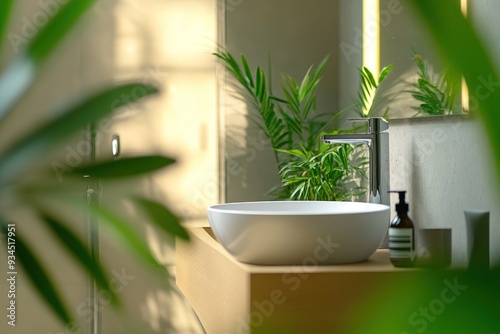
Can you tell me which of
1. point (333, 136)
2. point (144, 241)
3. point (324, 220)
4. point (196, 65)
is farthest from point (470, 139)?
point (196, 65)

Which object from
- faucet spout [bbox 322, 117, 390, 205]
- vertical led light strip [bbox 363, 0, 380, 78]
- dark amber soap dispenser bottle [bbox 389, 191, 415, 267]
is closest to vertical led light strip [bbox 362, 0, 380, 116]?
vertical led light strip [bbox 363, 0, 380, 78]

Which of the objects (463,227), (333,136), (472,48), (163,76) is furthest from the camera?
(163,76)

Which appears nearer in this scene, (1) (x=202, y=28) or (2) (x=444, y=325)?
(2) (x=444, y=325)

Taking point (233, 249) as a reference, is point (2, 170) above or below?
above

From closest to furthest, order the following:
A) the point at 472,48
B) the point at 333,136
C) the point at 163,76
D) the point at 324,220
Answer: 1. the point at 472,48
2. the point at 324,220
3. the point at 333,136
4. the point at 163,76

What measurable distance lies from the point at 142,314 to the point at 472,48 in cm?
342

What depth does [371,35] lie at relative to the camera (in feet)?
7.95

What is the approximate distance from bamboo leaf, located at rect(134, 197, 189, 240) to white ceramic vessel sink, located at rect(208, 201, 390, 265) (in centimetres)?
123

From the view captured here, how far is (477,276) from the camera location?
0.69 feet

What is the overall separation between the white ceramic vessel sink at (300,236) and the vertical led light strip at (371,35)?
81 centimetres

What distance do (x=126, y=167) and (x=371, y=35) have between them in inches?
88.1

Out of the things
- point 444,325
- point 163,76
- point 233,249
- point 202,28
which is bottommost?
point 233,249

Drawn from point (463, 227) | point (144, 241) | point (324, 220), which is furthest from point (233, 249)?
point (144, 241)

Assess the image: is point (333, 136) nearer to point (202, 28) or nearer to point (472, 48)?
point (202, 28)
